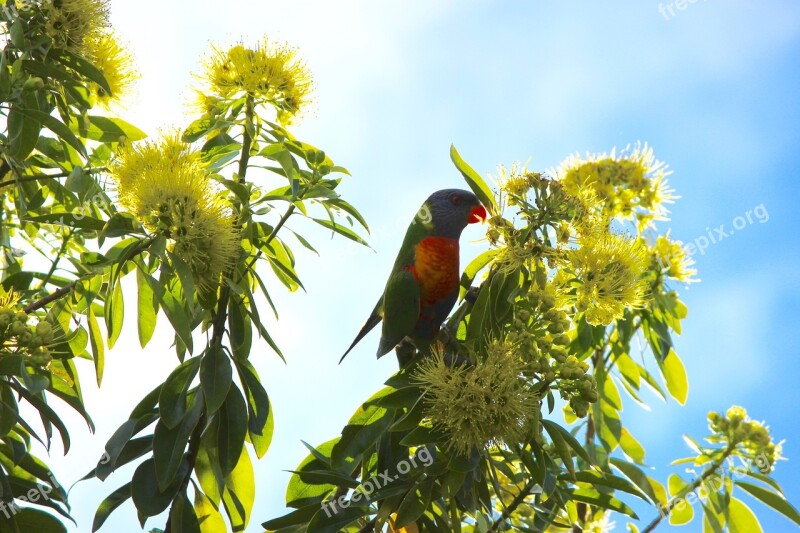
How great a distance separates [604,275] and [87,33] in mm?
1891

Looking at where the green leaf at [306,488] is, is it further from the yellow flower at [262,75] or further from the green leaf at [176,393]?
the yellow flower at [262,75]

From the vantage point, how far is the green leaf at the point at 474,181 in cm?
229

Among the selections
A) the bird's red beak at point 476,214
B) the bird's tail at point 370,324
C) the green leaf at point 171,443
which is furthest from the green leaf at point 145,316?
the bird's red beak at point 476,214

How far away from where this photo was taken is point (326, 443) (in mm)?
2500

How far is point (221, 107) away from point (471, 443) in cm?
154

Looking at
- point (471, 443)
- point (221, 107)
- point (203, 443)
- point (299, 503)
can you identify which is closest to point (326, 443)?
point (299, 503)

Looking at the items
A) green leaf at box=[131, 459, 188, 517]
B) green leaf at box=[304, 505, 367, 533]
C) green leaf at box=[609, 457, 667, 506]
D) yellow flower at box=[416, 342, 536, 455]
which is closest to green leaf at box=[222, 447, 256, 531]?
green leaf at box=[131, 459, 188, 517]

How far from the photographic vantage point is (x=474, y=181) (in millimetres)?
2299

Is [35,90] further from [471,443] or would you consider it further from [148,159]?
[471,443]

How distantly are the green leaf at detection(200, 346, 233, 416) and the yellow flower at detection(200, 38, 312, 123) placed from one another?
983mm

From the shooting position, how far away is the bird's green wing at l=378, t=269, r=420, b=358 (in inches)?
98.1

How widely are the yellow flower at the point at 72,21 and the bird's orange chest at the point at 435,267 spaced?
4.41 feet

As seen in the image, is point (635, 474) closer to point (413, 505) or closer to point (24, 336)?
point (413, 505)

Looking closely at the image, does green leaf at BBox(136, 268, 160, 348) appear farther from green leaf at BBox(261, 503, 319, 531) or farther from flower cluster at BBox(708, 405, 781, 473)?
flower cluster at BBox(708, 405, 781, 473)
